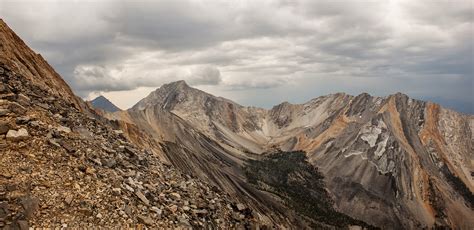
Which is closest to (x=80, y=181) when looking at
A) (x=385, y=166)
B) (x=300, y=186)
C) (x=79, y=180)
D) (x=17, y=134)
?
(x=79, y=180)

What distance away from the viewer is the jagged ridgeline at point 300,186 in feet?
415

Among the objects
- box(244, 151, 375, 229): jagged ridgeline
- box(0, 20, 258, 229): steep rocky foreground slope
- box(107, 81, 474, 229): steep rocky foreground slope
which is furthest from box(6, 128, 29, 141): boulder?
box(244, 151, 375, 229): jagged ridgeline

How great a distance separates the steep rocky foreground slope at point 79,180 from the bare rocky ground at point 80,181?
0.03m

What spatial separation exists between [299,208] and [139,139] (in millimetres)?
57032

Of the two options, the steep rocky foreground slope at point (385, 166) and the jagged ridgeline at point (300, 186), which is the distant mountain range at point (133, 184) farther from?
the jagged ridgeline at point (300, 186)

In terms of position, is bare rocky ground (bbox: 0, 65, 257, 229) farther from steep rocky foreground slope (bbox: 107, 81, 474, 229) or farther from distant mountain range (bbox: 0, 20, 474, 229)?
steep rocky foreground slope (bbox: 107, 81, 474, 229)

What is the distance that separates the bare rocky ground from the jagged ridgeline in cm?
8932

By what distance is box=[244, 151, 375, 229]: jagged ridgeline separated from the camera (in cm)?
12645

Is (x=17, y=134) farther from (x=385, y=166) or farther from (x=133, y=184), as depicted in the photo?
(x=385, y=166)

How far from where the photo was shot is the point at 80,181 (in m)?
22.3

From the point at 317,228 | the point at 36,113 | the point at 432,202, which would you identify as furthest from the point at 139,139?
the point at 432,202

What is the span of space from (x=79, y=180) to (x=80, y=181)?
9 cm

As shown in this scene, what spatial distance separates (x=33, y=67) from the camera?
51500 mm

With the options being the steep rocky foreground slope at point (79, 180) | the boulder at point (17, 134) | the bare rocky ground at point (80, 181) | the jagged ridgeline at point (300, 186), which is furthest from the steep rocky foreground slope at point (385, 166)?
the boulder at point (17, 134)
